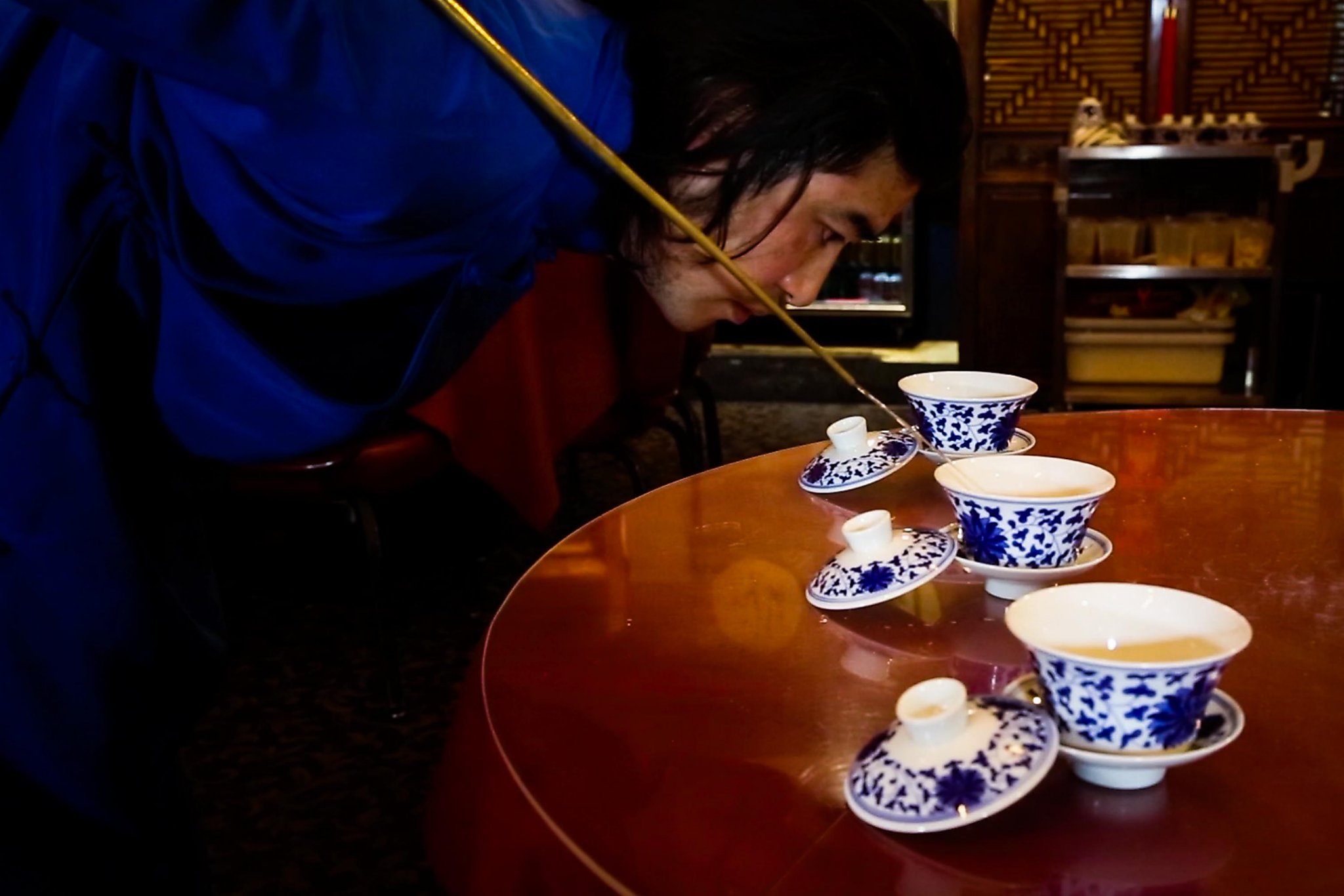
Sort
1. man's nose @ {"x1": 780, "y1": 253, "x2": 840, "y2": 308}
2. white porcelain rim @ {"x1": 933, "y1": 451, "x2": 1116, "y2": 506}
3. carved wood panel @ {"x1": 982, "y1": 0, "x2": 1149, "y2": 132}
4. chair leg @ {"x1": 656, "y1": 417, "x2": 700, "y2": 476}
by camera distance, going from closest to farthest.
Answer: white porcelain rim @ {"x1": 933, "y1": 451, "x2": 1116, "y2": 506} → man's nose @ {"x1": 780, "y1": 253, "x2": 840, "y2": 308} → chair leg @ {"x1": 656, "y1": 417, "x2": 700, "y2": 476} → carved wood panel @ {"x1": 982, "y1": 0, "x2": 1149, "y2": 132}

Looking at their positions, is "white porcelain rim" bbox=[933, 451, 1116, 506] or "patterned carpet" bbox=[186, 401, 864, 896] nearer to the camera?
"white porcelain rim" bbox=[933, 451, 1116, 506]

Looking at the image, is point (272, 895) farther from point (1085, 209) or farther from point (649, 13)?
point (1085, 209)

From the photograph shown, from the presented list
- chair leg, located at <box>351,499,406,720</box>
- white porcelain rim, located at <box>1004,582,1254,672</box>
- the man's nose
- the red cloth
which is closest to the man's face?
the man's nose

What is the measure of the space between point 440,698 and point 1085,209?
292 centimetres

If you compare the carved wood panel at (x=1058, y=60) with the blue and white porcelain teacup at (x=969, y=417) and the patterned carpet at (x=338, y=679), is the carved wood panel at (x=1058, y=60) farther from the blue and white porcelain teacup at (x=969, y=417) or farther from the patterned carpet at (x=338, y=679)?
the blue and white porcelain teacup at (x=969, y=417)

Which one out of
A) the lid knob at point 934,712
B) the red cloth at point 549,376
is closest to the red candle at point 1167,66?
the red cloth at point 549,376

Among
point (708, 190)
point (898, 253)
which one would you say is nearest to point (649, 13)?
point (708, 190)

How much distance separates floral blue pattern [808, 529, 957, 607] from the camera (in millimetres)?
877

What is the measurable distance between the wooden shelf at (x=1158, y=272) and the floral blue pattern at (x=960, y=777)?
11.2 ft

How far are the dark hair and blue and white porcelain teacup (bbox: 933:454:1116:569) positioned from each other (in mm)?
260

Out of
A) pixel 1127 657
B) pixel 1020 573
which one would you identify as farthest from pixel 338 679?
pixel 1127 657

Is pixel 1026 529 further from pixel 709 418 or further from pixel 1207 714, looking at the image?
pixel 709 418

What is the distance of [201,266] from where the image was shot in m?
0.83

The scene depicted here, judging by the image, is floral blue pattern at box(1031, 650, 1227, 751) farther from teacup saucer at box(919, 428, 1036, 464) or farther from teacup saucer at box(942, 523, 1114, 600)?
teacup saucer at box(919, 428, 1036, 464)
